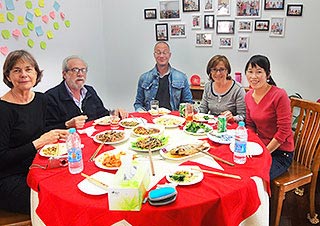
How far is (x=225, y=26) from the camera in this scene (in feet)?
12.2

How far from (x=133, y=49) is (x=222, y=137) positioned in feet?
8.89

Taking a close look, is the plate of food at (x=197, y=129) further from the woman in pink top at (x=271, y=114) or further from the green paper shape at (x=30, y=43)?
the green paper shape at (x=30, y=43)

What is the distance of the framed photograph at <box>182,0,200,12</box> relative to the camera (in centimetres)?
381

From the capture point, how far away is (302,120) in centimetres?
254

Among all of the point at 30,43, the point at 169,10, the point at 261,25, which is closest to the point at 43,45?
the point at 30,43

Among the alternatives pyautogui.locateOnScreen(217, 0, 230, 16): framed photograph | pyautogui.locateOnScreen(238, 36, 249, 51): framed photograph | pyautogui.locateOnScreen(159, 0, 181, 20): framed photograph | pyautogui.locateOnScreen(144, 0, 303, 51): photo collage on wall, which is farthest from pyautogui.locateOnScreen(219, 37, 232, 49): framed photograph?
pyautogui.locateOnScreen(159, 0, 181, 20): framed photograph

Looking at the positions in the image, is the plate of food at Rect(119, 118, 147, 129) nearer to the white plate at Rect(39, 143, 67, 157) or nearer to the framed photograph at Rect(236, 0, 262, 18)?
the white plate at Rect(39, 143, 67, 157)

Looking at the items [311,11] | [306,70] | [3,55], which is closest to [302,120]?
[306,70]

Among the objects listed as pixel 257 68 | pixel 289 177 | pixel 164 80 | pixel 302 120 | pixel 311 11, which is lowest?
pixel 289 177

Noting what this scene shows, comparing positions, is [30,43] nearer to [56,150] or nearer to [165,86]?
[165,86]

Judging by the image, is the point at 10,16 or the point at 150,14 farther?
the point at 150,14

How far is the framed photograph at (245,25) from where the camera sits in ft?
11.7

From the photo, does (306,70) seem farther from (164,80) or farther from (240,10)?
(164,80)

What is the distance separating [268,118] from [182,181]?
1.15 m
